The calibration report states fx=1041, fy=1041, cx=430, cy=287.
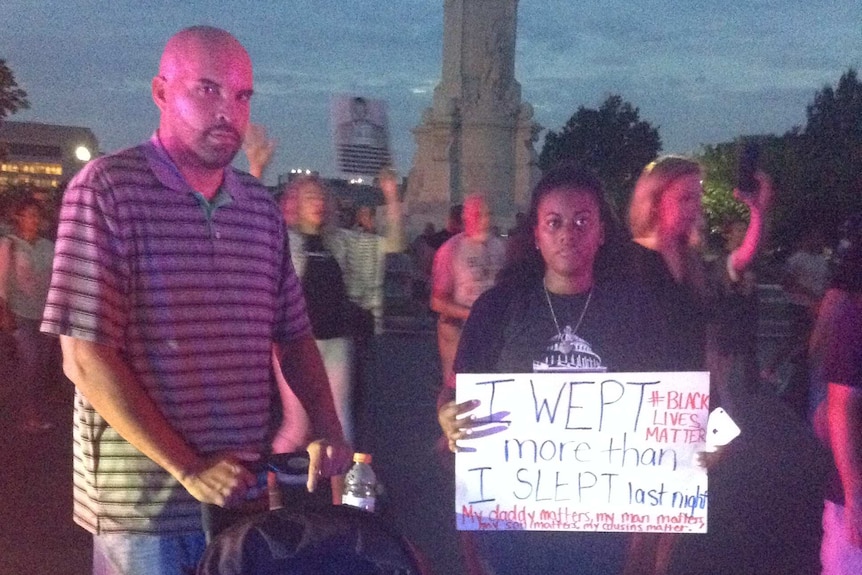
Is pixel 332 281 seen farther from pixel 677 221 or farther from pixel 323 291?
pixel 677 221

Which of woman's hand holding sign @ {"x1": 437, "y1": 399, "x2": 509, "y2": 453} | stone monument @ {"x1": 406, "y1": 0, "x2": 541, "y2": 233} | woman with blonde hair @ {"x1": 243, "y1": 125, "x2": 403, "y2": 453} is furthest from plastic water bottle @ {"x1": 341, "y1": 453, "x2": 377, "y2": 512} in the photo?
stone monument @ {"x1": 406, "y1": 0, "x2": 541, "y2": 233}

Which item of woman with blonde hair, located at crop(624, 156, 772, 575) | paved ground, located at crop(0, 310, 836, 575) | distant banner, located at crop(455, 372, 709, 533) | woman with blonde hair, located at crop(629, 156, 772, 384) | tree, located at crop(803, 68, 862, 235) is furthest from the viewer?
tree, located at crop(803, 68, 862, 235)

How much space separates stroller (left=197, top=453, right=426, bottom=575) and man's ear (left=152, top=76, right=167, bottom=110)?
964 millimetres

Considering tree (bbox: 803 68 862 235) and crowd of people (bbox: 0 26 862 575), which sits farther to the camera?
tree (bbox: 803 68 862 235)

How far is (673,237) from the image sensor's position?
4.49 m

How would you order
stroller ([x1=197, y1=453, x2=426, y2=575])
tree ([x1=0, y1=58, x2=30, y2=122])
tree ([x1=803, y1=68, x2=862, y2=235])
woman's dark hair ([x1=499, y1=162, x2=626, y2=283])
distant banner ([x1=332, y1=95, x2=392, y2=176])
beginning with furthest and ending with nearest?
tree ([x1=803, y1=68, x2=862, y2=235]) < tree ([x1=0, y1=58, x2=30, y2=122]) < distant banner ([x1=332, y1=95, x2=392, y2=176]) < woman's dark hair ([x1=499, y1=162, x2=626, y2=283]) < stroller ([x1=197, y1=453, x2=426, y2=575])

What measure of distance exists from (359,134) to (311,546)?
638 cm

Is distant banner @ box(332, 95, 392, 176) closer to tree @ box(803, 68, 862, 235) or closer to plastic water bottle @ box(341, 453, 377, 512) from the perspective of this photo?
plastic water bottle @ box(341, 453, 377, 512)

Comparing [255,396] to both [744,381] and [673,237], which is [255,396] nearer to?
[673,237]

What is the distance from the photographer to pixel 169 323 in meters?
2.28

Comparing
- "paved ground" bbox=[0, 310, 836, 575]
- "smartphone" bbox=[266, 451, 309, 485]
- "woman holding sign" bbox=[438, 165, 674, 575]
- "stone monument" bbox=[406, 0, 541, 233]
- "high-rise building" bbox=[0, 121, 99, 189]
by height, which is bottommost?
"paved ground" bbox=[0, 310, 836, 575]

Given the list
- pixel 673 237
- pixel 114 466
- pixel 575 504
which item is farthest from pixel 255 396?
pixel 673 237

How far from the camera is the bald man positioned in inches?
85.4

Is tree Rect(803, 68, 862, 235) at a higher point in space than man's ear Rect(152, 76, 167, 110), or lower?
higher
